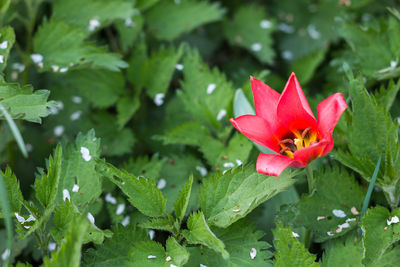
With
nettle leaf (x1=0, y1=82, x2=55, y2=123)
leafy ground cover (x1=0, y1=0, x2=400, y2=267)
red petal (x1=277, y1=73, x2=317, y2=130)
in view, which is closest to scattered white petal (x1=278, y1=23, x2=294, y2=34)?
leafy ground cover (x1=0, y1=0, x2=400, y2=267)

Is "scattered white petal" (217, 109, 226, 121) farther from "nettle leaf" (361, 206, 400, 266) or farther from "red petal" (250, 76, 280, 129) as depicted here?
"nettle leaf" (361, 206, 400, 266)

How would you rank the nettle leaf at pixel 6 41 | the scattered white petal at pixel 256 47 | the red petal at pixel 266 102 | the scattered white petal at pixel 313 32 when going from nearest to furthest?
the red petal at pixel 266 102 → the nettle leaf at pixel 6 41 → the scattered white petal at pixel 256 47 → the scattered white petal at pixel 313 32

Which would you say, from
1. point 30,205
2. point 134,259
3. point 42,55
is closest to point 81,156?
point 30,205

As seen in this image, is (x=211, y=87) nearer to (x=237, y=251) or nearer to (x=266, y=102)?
(x=266, y=102)

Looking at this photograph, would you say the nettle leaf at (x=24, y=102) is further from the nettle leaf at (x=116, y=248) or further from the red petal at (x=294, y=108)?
the red petal at (x=294, y=108)

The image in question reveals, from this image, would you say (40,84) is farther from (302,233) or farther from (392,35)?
(392,35)

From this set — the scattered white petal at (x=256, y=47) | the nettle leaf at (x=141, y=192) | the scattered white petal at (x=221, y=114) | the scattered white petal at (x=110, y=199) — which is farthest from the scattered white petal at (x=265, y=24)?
the nettle leaf at (x=141, y=192)
